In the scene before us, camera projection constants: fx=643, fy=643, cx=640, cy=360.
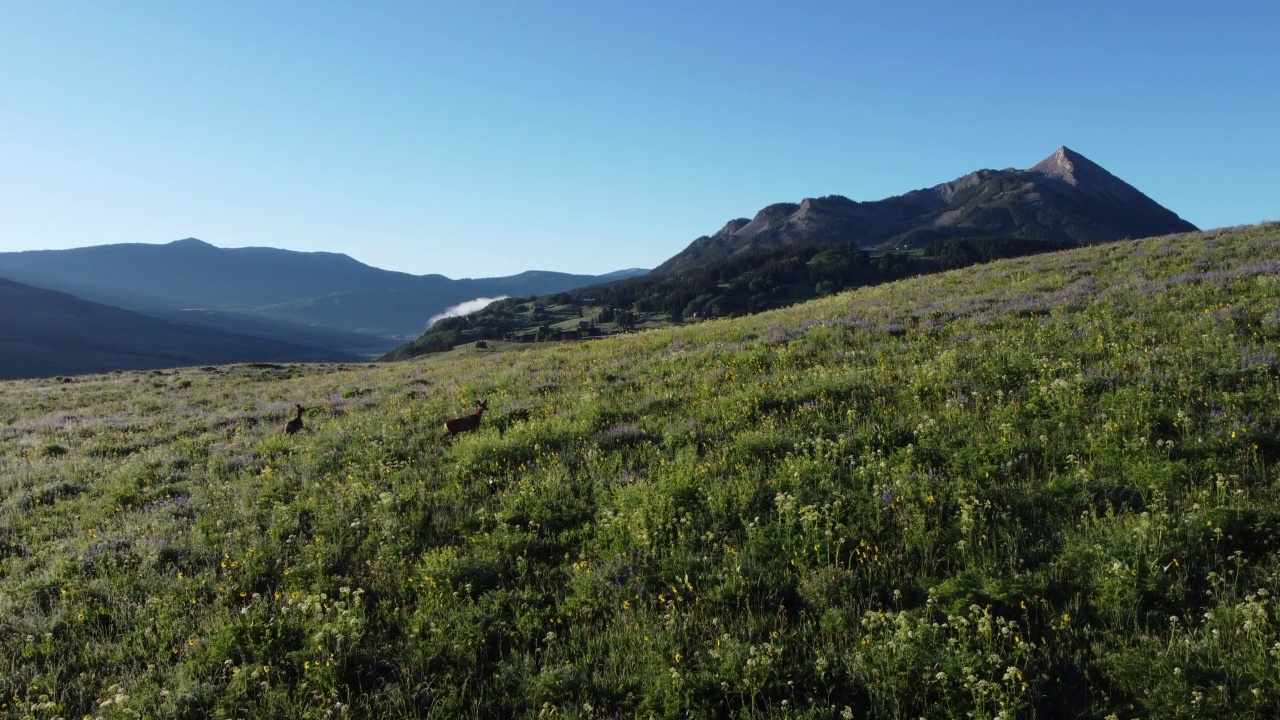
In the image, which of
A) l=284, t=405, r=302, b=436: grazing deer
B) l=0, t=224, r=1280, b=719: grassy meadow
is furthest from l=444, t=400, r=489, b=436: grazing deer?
l=284, t=405, r=302, b=436: grazing deer

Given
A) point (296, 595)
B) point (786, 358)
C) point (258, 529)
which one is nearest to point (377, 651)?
point (296, 595)

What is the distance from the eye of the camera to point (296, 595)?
6996 mm

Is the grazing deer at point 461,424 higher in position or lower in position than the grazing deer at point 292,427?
higher

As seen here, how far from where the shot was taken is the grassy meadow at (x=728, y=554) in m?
5.27

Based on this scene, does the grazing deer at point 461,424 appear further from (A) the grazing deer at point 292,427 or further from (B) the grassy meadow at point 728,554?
(A) the grazing deer at point 292,427

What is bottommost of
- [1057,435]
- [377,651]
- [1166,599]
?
[377,651]

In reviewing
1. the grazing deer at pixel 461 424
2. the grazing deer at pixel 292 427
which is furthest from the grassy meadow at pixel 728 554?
the grazing deer at pixel 292 427

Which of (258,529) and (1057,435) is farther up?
(1057,435)

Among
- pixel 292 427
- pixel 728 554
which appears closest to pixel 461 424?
pixel 292 427

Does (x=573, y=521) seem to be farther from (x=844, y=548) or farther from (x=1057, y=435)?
(x=1057, y=435)

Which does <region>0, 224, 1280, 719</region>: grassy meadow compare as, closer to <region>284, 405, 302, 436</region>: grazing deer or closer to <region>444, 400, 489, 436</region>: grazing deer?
<region>444, 400, 489, 436</region>: grazing deer

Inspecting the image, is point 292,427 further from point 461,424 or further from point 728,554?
point 728,554

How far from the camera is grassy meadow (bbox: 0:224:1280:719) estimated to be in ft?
17.3

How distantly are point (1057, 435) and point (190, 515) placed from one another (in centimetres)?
1259
